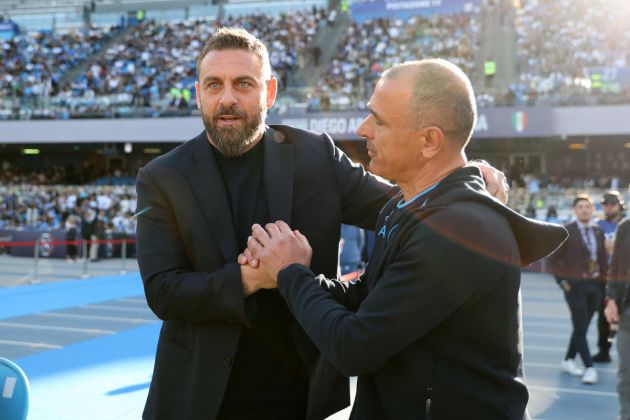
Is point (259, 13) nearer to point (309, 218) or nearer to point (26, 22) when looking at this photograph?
point (26, 22)

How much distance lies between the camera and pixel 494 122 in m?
24.1

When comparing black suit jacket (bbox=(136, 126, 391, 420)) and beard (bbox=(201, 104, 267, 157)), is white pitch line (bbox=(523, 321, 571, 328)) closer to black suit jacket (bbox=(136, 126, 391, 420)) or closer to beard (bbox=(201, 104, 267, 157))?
black suit jacket (bbox=(136, 126, 391, 420))

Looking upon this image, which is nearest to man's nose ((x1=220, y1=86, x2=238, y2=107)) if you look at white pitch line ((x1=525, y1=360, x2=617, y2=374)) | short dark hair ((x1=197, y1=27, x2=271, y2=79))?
short dark hair ((x1=197, y1=27, x2=271, y2=79))

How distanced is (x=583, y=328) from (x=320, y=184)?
561 centimetres

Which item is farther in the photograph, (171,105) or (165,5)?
(165,5)

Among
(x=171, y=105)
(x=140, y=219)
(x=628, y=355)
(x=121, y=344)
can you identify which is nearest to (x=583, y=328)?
(x=628, y=355)

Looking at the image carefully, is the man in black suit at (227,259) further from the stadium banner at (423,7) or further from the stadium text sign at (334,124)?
the stadium banner at (423,7)

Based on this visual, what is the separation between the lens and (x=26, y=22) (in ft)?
133

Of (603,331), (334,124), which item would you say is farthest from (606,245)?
(334,124)

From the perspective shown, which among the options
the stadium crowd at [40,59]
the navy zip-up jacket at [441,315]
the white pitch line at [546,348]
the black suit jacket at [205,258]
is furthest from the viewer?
the stadium crowd at [40,59]

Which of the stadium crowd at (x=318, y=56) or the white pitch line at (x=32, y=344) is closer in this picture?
the white pitch line at (x=32, y=344)

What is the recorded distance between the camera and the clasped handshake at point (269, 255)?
201 cm

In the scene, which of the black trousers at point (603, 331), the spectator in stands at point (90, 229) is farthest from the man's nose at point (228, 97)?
the spectator in stands at point (90, 229)

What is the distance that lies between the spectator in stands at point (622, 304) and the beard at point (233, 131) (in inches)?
157
